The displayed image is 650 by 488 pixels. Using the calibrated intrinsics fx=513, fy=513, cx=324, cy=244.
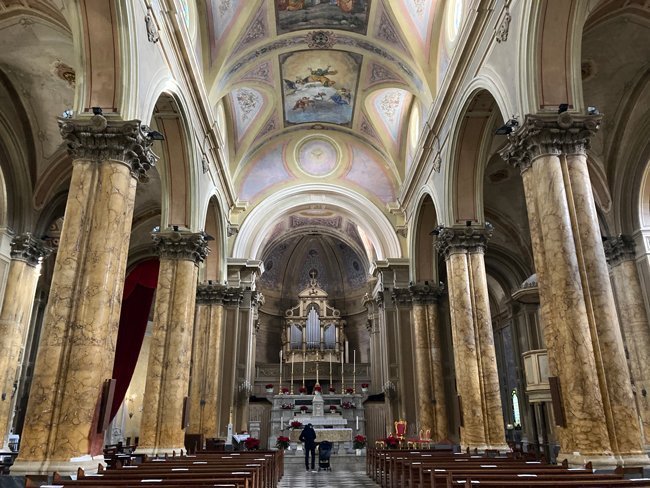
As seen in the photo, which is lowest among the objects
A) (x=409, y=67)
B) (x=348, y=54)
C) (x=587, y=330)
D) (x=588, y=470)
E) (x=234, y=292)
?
(x=588, y=470)

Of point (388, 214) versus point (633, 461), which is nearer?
point (633, 461)

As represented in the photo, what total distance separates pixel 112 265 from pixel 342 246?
2215 cm

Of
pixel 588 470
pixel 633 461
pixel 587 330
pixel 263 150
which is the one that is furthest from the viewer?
pixel 263 150

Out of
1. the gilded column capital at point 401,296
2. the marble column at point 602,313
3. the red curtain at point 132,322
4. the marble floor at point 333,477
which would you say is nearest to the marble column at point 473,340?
the marble floor at point 333,477

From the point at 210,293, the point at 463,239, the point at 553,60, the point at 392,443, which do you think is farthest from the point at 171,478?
the point at 210,293

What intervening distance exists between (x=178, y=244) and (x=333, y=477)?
20.8 feet

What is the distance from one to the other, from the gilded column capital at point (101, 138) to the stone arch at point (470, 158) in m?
6.99

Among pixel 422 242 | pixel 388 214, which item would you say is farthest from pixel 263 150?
pixel 422 242

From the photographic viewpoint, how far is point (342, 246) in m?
29.0

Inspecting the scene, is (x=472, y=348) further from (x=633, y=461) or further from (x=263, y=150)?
(x=263, y=150)

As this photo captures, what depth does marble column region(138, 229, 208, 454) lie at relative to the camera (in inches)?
405

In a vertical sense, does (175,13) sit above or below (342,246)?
below

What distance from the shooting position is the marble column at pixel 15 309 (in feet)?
38.4

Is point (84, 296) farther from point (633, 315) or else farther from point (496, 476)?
point (633, 315)
